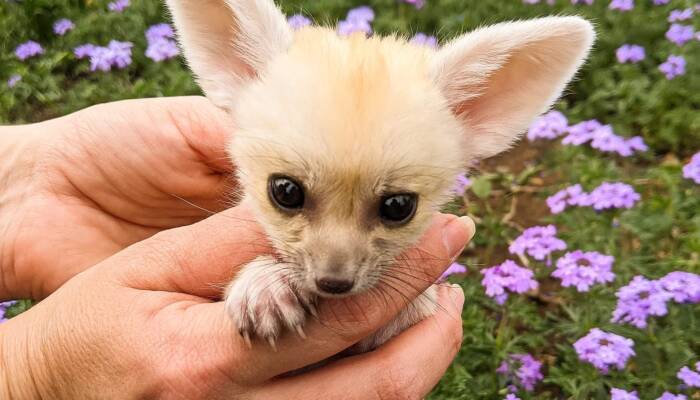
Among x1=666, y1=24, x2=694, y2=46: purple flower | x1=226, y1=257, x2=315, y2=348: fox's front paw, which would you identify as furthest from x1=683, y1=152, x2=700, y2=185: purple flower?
x1=226, y1=257, x2=315, y2=348: fox's front paw

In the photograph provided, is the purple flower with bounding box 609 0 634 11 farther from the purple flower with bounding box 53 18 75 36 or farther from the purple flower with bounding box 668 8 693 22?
the purple flower with bounding box 53 18 75 36

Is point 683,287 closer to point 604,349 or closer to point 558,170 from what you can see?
point 604,349

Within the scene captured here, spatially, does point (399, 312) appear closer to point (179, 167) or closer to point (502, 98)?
point (502, 98)

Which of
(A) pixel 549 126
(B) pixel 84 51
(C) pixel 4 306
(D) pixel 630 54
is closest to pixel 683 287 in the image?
(A) pixel 549 126

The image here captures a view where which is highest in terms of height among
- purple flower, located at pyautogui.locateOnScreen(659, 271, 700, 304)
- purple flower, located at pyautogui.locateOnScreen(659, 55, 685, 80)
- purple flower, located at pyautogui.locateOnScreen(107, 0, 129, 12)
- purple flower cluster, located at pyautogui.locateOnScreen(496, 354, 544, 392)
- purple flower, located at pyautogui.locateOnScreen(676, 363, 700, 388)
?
purple flower, located at pyautogui.locateOnScreen(107, 0, 129, 12)

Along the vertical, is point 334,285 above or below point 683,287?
above

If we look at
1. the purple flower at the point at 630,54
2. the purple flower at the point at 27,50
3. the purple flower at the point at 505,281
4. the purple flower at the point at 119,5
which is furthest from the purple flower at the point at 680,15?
the purple flower at the point at 27,50

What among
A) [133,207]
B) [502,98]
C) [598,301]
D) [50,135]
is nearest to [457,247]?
[502,98]
